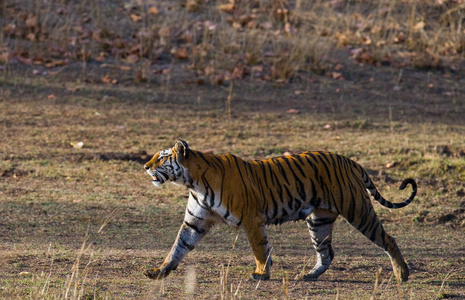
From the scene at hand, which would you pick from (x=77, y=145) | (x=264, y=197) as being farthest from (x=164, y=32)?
(x=264, y=197)

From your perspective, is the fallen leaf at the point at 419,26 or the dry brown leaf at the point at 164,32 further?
the fallen leaf at the point at 419,26

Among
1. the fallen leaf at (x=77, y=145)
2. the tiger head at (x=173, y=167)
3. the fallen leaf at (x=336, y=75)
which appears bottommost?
the fallen leaf at (x=77, y=145)

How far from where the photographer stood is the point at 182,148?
541 cm

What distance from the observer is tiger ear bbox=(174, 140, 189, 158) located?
5.38 m

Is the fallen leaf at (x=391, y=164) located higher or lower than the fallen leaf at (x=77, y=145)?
higher

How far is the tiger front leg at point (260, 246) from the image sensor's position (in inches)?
215

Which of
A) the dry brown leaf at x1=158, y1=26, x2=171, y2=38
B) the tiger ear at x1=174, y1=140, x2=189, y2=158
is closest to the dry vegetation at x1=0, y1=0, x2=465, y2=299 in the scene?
the dry brown leaf at x1=158, y1=26, x2=171, y2=38

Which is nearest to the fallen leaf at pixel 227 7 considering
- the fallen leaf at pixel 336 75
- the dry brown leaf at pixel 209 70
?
the dry brown leaf at pixel 209 70

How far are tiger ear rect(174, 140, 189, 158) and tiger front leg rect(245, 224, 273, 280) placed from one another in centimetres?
73

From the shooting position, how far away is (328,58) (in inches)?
590

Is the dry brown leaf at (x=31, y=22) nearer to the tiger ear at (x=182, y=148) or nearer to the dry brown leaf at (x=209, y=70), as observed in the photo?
the dry brown leaf at (x=209, y=70)

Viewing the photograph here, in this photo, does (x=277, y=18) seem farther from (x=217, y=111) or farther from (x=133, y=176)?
(x=133, y=176)

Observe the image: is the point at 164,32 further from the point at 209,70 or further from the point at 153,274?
the point at 153,274

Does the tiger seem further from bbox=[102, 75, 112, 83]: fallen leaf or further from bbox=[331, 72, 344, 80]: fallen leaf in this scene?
bbox=[331, 72, 344, 80]: fallen leaf
